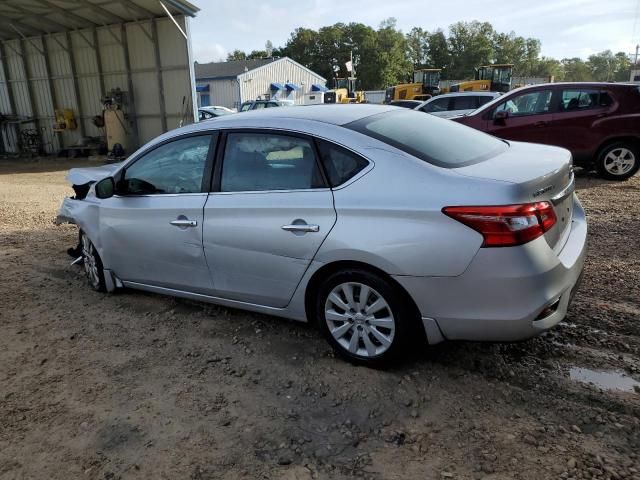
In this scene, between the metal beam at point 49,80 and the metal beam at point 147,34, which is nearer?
the metal beam at point 147,34

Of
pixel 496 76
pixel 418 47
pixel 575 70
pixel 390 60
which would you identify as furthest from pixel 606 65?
pixel 496 76

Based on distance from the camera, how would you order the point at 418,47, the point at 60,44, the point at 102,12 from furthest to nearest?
1. the point at 418,47
2. the point at 60,44
3. the point at 102,12

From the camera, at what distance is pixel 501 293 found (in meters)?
2.58

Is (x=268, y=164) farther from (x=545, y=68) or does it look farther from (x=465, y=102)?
(x=545, y=68)

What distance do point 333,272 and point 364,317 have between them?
33 centimetres

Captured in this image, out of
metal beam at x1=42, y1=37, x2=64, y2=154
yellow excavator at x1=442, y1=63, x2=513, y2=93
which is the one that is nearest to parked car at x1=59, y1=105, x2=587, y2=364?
metal beam at x1=42, y1=37, x2=64, y2=154

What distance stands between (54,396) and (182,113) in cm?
1404

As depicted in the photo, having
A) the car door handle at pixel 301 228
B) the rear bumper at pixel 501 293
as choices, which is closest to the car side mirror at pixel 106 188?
the car door handle at pixel 301 228

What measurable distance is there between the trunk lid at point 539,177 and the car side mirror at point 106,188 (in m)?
2.86

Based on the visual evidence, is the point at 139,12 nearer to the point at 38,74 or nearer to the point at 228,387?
the point at 38,74

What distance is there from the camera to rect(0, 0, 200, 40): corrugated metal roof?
47.4 feet

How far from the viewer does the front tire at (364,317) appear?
2.89 metres

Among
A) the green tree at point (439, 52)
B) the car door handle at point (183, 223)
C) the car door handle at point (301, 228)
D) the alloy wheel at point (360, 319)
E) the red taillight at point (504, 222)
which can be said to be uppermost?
the green tree at point (439, 52)

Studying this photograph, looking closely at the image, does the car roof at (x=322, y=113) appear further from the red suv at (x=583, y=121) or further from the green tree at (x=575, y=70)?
the green tree at (x=575, y=70)
